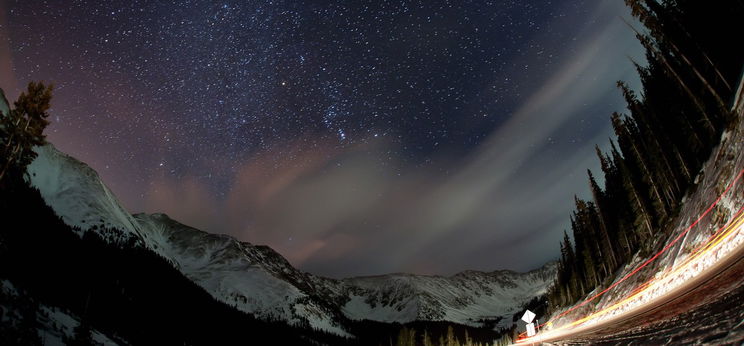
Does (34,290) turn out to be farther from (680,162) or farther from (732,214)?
(680,162)

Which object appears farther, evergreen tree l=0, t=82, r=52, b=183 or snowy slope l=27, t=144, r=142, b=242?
snowy slope l=27, t=144, r=142, b=242

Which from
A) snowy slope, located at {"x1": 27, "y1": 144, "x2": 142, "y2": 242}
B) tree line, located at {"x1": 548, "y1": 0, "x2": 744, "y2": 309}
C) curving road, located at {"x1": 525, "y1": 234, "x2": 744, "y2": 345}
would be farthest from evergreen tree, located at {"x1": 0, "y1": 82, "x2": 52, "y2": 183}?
snowy slope, located at {"x1": 27, "y1": 144, "x2": 142, "y2": 242}

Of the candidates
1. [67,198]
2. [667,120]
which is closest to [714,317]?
[667,120]

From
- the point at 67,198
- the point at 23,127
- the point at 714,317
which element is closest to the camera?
the point at 714,317

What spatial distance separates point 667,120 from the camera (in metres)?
43.7

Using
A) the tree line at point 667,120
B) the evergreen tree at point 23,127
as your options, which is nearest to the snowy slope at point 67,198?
the evergreen tree at point 23,127

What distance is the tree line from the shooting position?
32000 mm

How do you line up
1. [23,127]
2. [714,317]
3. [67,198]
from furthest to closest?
[67,198] → [23,127] → [714,317]

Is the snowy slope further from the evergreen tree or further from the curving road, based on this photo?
the curving road

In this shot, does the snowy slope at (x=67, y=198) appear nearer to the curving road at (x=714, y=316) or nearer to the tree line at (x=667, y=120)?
the tree line at (x=667, y=120)

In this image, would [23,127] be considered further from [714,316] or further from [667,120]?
[667,120]

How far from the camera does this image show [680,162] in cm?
3797

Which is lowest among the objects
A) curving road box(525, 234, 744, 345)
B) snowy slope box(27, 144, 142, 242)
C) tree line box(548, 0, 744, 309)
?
curving road box(525, 234, 744, 345)

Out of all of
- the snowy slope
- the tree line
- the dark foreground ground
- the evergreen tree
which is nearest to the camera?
the dark foreground ground
